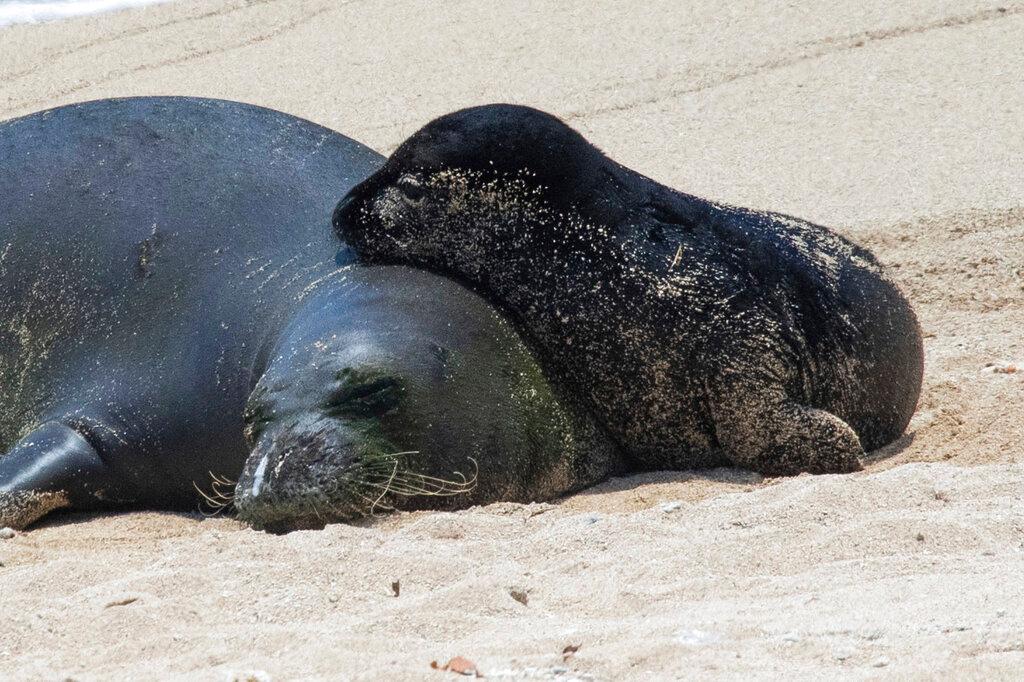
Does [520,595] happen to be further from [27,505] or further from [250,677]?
[27,505]

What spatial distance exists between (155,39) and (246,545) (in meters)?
8.05

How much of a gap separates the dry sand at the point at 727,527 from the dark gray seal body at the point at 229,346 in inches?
→ 6.9

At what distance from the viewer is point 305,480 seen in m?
4.43

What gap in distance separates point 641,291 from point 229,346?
1.32 m

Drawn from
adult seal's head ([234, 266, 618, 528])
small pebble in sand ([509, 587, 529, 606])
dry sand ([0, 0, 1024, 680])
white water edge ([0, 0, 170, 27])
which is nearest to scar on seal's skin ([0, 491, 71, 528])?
dry sand ([0, 0, 1024, 680])

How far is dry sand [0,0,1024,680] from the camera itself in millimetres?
3207

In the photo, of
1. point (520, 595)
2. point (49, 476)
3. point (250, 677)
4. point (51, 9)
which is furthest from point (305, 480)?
point (51, 9)

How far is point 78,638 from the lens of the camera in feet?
11.4

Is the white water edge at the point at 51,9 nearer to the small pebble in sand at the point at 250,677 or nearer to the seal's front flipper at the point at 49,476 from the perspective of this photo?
the seal's front flipper at the point at 49,476

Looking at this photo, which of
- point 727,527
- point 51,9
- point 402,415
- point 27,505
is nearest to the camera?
point 727,527

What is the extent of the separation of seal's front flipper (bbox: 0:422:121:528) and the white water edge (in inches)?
319

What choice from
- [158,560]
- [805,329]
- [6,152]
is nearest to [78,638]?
[158,560]

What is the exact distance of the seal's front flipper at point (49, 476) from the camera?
199 inches

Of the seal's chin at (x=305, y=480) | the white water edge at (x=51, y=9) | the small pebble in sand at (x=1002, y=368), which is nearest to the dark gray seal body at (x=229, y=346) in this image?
the seal's chin at (x=305, y=480)
